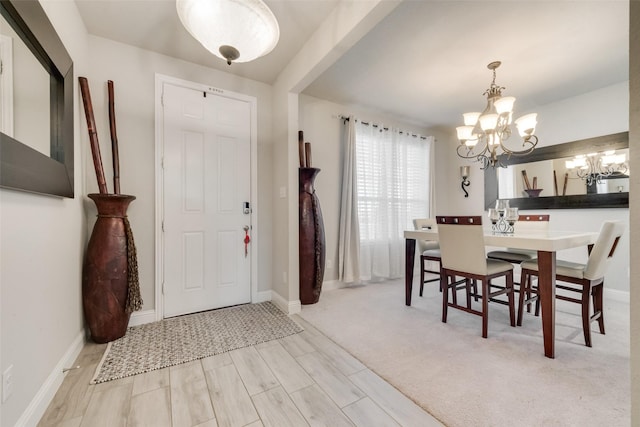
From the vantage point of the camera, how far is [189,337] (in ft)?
6.74

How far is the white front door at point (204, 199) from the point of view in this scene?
243cm

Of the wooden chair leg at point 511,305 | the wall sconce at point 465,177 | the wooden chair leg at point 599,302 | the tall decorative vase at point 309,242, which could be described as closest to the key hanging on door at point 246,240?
the tall decorative vase at point 309,242

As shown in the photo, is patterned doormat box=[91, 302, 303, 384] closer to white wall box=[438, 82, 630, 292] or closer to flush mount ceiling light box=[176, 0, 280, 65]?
flush mount ceiling light box=[176, 0, 280, 65]

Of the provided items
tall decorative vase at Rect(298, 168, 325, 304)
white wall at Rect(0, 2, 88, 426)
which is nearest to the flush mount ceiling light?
white wall at Rect(0, 2, 88, 426)

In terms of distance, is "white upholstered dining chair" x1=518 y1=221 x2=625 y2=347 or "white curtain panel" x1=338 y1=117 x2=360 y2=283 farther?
"white curtain panel" x1=338 y1=117 x2=360 y2=283

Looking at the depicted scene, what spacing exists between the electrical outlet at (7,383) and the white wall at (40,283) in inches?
0.9

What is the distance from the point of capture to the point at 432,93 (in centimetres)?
313

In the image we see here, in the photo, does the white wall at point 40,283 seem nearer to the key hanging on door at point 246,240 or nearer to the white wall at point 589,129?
the key hanging on door at point 246,240

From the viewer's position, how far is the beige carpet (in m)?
1.31

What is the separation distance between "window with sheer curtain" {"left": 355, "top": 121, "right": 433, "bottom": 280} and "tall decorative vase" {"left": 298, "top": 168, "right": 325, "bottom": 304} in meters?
0.88

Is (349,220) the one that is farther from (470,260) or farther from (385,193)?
(470,260)

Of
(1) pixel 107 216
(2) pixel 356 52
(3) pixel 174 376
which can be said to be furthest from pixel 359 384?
(2) pixel 356 52

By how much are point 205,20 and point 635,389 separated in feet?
6.46

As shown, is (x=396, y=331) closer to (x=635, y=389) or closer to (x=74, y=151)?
(x=635, y=389)
